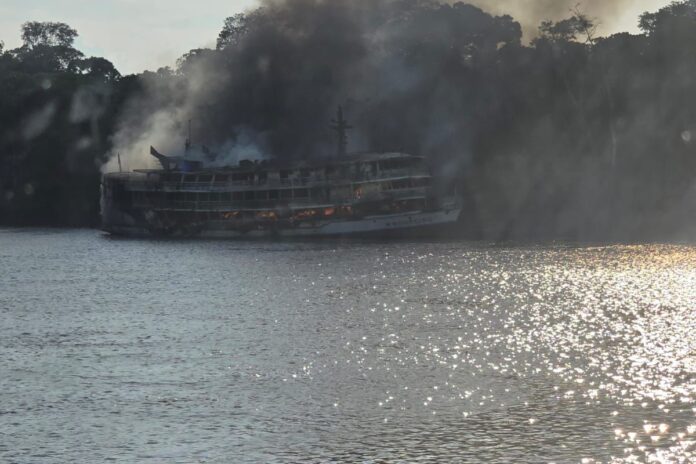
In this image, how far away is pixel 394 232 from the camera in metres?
111

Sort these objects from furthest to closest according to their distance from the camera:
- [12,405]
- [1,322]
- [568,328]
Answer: [1,322], [568,328], [12,405]

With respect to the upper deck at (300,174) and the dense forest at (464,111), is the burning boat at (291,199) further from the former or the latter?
the dense forest at (464,111)

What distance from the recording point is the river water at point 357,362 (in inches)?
1425

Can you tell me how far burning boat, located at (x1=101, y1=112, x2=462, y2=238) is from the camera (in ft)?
365

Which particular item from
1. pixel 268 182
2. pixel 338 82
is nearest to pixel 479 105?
pixel 338 82

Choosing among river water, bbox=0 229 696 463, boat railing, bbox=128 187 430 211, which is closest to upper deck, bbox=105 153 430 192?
boat railing, bbox=128 187 430 211

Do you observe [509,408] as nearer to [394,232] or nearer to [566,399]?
[566,399]

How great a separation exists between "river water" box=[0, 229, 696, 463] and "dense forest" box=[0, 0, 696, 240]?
37857 mm

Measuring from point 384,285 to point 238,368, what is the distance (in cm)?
2877

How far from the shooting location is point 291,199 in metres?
114

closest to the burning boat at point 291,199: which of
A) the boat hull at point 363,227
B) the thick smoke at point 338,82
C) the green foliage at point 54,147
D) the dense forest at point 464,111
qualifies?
the boat hull at point 363,227

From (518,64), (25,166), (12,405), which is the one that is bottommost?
(12,405)

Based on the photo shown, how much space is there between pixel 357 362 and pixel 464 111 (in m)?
90.0

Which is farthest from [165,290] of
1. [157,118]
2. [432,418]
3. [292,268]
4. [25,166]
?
[25,166]
